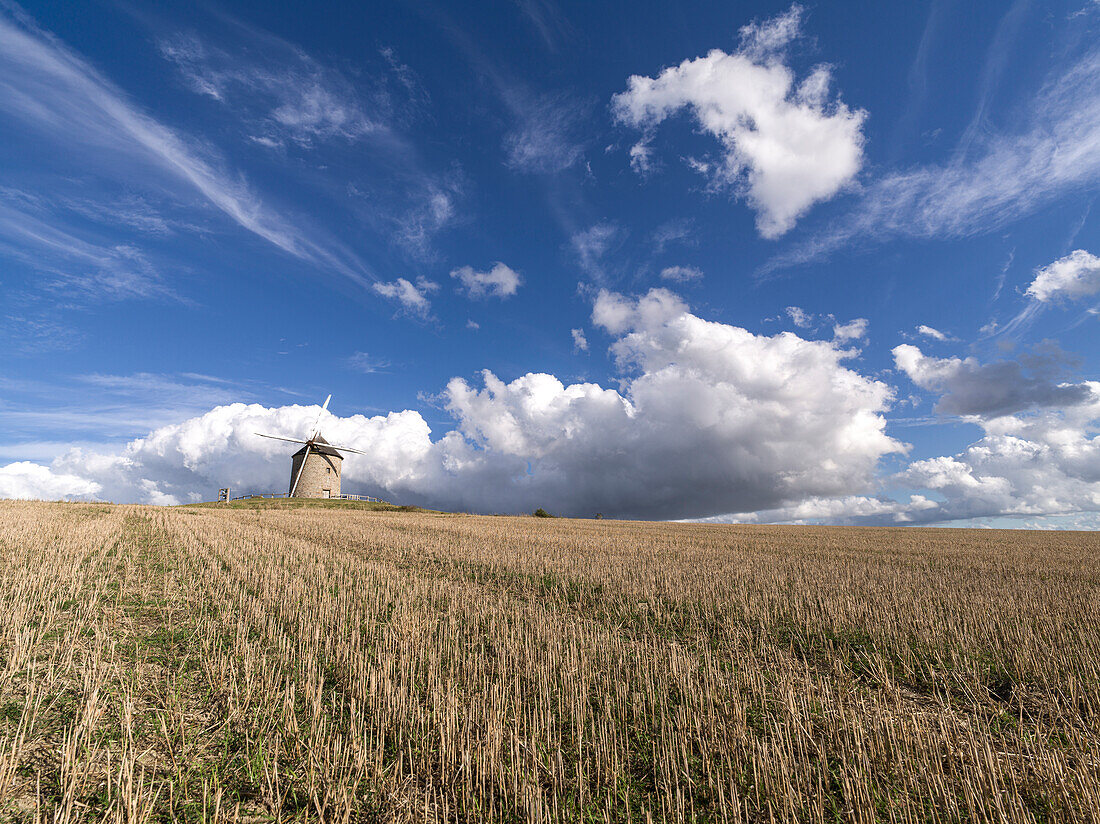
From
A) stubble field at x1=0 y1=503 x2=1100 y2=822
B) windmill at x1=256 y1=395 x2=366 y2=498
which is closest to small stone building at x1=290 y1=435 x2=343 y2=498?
windmill at x1=256 y1=395 x2=366 y2=498

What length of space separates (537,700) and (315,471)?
7700 centimetres

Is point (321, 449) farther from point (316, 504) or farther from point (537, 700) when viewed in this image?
point (537, 700)

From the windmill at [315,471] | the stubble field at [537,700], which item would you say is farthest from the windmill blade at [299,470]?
the stubble field at [537,700]

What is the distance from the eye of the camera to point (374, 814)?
3924 mm

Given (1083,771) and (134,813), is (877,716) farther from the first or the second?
(134,813)

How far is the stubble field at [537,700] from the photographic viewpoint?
13.5ft

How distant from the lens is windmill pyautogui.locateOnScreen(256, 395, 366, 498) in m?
73.1

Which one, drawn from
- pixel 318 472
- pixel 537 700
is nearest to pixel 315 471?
pixel 318 472

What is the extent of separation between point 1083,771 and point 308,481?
80232 mm

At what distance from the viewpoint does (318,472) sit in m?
74.5

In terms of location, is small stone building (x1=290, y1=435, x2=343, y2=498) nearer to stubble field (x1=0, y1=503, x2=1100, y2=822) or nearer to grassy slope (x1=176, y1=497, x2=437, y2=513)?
grassy slope (x1=176, y1=497, x2=437, y2=513)

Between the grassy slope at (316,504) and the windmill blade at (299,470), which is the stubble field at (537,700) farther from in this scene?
the windmill blade at (299,470)

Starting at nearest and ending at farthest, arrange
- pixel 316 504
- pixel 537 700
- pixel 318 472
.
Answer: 1. pixel 537 700
2. pixel 316 504
3. pixel 318 472

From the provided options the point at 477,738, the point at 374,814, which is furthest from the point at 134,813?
the point at 477,738
